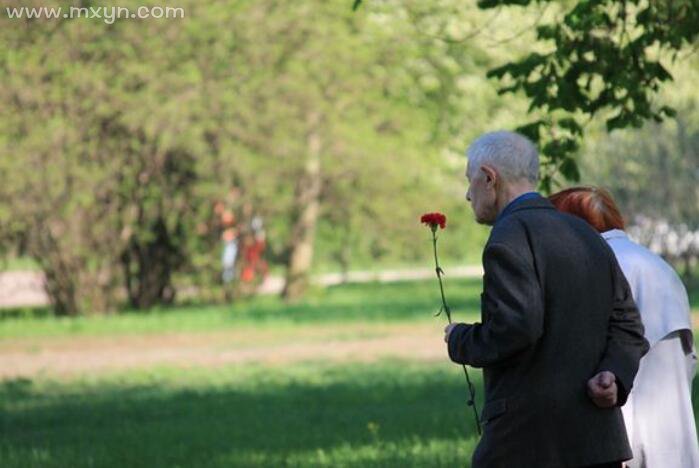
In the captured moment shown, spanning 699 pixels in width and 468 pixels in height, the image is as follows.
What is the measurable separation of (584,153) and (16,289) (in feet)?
34.3

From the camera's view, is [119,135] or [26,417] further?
[119,135]

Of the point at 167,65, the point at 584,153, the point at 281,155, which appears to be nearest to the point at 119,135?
the point at 167,65

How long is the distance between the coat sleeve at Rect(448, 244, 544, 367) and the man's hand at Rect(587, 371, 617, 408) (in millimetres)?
226

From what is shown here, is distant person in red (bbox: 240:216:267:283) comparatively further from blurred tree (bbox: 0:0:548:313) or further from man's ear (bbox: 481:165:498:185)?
man's ear (bbox: 481:165:498:185)

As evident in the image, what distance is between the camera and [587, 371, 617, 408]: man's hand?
536cm

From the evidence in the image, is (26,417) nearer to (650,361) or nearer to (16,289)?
(650,361)

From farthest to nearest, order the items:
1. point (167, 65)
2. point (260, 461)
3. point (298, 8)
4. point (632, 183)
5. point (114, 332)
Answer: point (632, 183) < point (298, 8) < point (167, 65) < point (114, 332) < point (260, 461)

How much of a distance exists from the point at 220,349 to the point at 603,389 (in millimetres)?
18052

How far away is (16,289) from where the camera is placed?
100 feet

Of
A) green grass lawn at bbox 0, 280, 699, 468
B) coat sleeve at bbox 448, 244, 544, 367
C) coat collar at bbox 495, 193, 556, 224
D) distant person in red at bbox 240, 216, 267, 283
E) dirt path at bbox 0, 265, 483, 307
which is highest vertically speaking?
coat collar at bbox 495, 193, 556, 224

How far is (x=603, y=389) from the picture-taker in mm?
5355

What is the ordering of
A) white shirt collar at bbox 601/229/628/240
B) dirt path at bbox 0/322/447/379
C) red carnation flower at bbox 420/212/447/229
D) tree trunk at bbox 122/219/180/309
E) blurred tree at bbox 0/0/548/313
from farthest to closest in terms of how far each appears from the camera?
tree trunk at bbox 122/219/180/309 < blurred tree at bbox 0/0/548/313 < dirt path at bbox 0/322/447/379 < white shirt collar at bbox 601/229/628/240 < red carnation flower at bbox 420/212/447/229

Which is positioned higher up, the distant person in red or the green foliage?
the green foliage

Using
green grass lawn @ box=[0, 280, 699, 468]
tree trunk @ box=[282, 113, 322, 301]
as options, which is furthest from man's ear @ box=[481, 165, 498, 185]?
tree trunk @ box=[282, 113, 322, 301]
